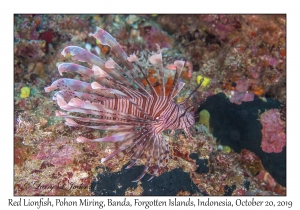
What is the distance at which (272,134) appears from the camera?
20.1 feet

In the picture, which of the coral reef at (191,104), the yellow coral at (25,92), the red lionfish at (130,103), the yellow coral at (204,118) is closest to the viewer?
the red lionfish at (130,103)

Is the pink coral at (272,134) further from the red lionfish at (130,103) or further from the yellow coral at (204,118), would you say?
the red lionfish at (130,103)

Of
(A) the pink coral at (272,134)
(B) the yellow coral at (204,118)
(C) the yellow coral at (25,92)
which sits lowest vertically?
(A) the pink coral at (272,134)

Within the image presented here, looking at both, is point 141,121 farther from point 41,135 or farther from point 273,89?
point 273,89

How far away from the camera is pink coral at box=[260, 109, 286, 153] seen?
609 cm

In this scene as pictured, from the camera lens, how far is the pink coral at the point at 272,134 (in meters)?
6.09

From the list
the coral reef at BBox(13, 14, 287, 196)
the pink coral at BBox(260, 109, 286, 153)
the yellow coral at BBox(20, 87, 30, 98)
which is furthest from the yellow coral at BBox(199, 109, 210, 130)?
the yellow coral at BBox(20, 87, 30, 98)

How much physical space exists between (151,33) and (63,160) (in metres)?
5.86

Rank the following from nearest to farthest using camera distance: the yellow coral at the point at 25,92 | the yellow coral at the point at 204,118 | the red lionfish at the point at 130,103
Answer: the red lionfish at the point at 130,103, the yellow coral at the point at 25,92, the yellow coral at the point at 204,118

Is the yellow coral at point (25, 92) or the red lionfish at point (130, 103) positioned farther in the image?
the yellow coral at point (25, 92)

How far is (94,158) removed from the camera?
402cm

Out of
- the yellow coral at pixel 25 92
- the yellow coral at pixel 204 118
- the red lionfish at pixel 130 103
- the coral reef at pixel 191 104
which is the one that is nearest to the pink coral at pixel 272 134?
the coral reef at pixel 191 104

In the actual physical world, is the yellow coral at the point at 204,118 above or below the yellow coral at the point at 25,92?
below

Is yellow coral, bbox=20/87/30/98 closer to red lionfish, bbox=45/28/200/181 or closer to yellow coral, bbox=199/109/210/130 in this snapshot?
red lionfish, bbox=45/28/200/181
